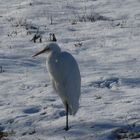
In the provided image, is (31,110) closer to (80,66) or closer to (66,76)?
(66,76)

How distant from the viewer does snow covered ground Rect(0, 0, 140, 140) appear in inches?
330

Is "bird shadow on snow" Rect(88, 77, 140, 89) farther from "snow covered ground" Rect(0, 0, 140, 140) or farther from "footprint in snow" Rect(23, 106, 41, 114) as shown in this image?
"footprint in snow" Rect(23, 106, 41, 114)

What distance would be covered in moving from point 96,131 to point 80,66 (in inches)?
141

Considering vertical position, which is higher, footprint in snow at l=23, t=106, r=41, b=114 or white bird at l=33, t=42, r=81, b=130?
white bird at l=33, t=42, r=81, b=130

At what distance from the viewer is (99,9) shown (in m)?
16.4

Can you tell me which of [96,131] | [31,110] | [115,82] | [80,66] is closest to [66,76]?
[96,131]

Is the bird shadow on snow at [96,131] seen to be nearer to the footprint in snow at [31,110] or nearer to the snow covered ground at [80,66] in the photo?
the snow covered ground at [80,66]

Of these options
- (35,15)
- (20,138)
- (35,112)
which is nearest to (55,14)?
(35,15)

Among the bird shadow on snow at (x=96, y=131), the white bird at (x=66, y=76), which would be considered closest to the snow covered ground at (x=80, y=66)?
the bird shadow on snow at (x=96, y=131)

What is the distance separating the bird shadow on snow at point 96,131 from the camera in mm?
7926

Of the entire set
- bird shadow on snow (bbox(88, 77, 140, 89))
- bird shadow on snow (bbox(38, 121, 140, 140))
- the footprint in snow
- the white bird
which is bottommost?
the footprint in snow

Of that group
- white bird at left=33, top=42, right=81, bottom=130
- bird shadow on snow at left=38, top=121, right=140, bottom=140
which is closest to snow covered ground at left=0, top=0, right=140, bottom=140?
bird shadow on snow at left=38, top=121, right=140, bottom=140

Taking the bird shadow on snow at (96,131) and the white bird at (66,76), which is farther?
the white bird at (66,76)

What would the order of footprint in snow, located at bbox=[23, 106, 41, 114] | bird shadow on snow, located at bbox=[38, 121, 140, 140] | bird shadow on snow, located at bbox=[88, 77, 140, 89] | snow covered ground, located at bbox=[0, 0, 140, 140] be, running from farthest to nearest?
bird shadow on snow, located at bbox=[88, 77, 140, 89] < footprint in snow, located at bbox=[23, 106, 41, 114] < snow covered ground, located at bbox=[0, 0, 140, 140] < bird shadow on snow, located at bbox=[38, 121, 140, 140]
